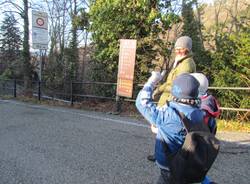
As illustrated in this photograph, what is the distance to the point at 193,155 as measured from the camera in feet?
8.66

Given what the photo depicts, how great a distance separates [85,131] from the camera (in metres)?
7.81

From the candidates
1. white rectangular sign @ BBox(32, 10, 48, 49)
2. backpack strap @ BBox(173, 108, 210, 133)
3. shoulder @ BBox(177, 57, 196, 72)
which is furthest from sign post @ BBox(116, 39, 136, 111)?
backpack strap @ BBox(173, 108, 210, 133)

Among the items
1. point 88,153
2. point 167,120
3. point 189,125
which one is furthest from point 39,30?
point 189,125

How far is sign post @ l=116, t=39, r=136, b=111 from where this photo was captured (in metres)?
10.6

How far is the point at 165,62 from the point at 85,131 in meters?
7.86

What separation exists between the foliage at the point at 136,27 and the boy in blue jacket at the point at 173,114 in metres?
10.6

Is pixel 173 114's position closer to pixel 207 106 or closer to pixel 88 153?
pixel 207 106

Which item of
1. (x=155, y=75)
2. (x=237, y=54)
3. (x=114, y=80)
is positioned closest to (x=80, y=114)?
(x=114, y=80)

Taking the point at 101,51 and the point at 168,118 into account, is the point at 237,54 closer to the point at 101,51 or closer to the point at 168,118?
the point at 101,51

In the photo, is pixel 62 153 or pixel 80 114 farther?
pixel 80 114

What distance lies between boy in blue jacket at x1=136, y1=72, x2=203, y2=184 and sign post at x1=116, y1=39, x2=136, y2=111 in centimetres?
772

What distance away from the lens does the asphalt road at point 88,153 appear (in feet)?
15.5

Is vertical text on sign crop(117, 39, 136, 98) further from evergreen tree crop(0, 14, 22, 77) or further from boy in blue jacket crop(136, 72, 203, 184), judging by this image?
evergreen tree crop(0, 14, 22, 77)

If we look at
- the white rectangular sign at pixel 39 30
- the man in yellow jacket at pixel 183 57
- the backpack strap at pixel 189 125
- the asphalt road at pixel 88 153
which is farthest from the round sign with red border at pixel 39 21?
the backpack strap at pixel 189 125
